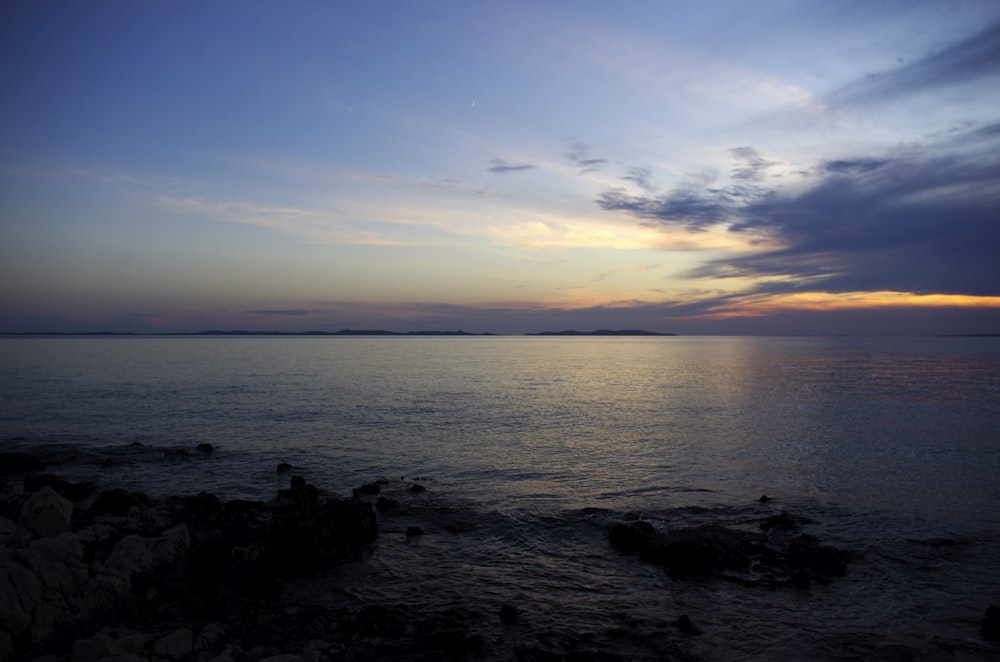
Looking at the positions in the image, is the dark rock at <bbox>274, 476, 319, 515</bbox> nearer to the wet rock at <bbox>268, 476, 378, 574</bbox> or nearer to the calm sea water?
the wet rock at <bbox>268, 476, 378, 574</bbox>

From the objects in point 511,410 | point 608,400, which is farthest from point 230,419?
point 608,400

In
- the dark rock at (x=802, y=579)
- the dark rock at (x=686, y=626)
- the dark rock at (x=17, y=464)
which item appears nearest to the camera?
the dark rock at (x=686, y=626)

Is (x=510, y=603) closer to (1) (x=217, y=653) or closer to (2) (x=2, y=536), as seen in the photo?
(1) (x=217, y=653)

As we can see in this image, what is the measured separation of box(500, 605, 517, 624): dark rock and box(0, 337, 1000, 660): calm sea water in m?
0.29

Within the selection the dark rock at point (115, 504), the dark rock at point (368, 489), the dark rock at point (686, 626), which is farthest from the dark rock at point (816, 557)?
the dark rock at point (115, 504)

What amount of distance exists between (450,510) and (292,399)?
1479 inches

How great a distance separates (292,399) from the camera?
5497 centimetres

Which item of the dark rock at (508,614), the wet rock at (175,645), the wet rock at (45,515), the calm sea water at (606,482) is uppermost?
the wet rock at (45,515)

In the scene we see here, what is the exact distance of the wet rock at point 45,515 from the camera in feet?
53.2

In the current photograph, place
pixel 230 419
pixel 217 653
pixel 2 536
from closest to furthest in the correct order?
pixel 217 653 → pixel 2 536 → pixel 230 419

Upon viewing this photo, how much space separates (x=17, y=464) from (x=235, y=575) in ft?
67.1

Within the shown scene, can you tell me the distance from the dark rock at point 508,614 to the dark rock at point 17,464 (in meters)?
26.5

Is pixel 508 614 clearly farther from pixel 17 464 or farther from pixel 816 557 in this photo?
pixel 17 464

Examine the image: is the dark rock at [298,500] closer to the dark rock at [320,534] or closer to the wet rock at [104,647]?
the dark rock at [320,534]
